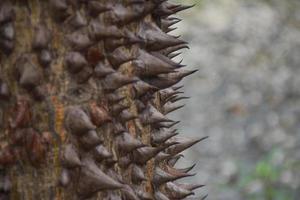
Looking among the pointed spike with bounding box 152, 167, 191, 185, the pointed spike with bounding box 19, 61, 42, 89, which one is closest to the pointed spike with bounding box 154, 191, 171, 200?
the pointed spike with bounding box 152, 167, 191, 185

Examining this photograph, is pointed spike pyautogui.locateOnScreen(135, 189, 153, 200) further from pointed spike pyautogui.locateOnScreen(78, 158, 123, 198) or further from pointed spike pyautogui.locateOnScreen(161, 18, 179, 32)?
pointed spike pyautogui.locateOnScreen(161, 18, 179, 32)

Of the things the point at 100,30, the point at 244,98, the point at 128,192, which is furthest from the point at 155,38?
the point at 244,98

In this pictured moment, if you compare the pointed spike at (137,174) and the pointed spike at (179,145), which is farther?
the pointed spike at (179,145)

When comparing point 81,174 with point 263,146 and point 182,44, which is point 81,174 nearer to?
point 182,44

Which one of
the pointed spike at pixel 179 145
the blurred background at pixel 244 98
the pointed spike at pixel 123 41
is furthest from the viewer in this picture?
the blurred background at pixel 244 98

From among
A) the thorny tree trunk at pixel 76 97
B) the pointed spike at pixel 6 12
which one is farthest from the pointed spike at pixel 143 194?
the pointed spike at pixel 6 12

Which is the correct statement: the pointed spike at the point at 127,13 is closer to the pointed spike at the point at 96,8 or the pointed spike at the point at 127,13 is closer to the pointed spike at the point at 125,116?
the pointed spike at the point at 96,8
